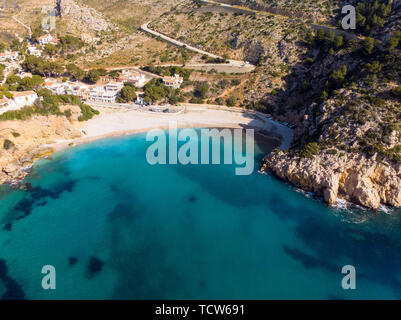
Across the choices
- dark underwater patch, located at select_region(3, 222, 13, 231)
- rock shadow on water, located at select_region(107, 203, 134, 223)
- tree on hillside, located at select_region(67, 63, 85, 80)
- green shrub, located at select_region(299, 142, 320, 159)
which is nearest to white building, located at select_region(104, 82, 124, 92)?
tree on hillside, located at select_region(67, 63, 85, 80)

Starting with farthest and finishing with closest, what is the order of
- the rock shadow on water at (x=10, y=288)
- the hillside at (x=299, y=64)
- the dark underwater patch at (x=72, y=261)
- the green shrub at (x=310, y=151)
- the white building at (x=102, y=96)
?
the white building at (x=102, y=96)
the green shrub at (x=310, y=151)
the hillside at (x=299, y=64)
the dark underwater patch at (x=72, y=261)
the rock shadow on water at (x=10, y=288)

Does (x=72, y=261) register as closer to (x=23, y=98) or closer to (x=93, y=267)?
(x=93, y=267)

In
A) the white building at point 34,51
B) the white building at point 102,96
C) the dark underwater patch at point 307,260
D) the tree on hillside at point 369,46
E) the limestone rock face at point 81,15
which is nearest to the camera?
the dark underwater patch at point 307,260

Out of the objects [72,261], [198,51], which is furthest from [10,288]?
[198,51]

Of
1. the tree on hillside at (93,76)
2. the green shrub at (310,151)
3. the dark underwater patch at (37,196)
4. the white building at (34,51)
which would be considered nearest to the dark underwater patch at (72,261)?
the dark underwater patch at (37,196)

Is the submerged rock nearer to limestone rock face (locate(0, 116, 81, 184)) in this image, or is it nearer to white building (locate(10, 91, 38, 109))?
limestone rock face (locate(0, 116, 81, 184))

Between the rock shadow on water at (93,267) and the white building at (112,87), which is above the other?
the white building at (112,87)

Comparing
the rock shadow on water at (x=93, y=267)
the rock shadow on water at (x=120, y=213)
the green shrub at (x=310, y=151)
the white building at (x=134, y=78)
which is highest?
the white building at (x=134, y=78)

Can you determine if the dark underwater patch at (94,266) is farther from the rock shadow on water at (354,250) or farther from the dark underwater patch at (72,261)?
the rock shadow on water at (354,250)
